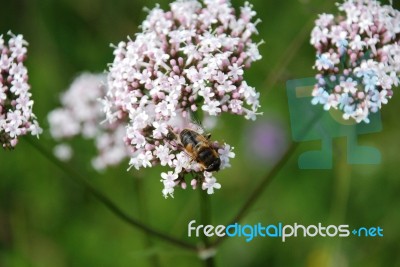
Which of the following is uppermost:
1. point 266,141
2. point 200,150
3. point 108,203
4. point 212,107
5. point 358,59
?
point 266,141

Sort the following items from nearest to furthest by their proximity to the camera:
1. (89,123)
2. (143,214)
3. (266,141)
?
(143,214) → (89,123) → (266,141)

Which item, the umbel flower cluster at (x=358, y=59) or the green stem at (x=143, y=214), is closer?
the umbel flower cluster at (x=358, y=59)

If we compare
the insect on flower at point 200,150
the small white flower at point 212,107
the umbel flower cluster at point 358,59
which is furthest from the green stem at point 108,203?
the umbel flower cluster at point 358,59

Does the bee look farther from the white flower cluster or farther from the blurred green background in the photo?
the white flower cluster

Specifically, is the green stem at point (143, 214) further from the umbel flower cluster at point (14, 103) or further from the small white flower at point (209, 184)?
the small white flower at point (209, 184)

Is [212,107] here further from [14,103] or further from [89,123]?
[89,123]

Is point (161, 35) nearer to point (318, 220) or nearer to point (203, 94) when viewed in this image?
point (203, 94)

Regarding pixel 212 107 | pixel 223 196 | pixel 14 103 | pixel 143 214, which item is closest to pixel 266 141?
pixel 223 196
